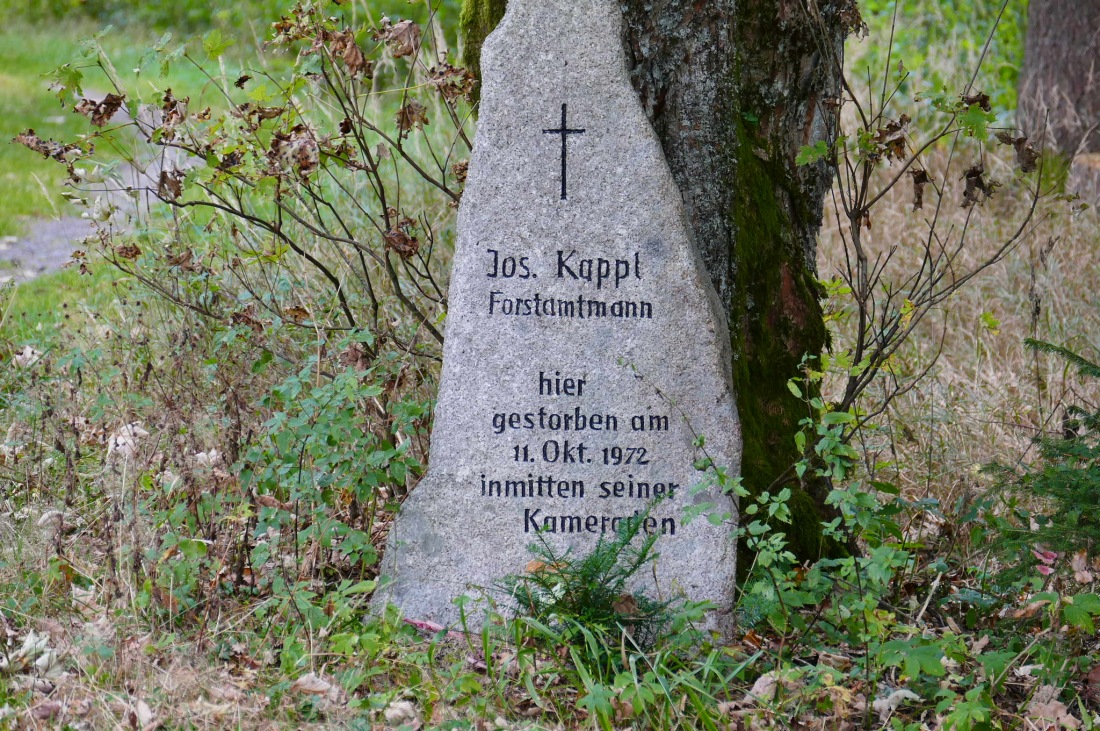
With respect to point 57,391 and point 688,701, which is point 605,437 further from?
point 57,391

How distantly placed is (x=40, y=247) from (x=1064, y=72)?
22.6ft

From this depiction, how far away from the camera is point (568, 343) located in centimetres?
347

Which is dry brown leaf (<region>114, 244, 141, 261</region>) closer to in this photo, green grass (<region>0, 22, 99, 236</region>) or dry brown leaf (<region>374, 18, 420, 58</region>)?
green grass (<region>0, 22, 99, 236</region>)

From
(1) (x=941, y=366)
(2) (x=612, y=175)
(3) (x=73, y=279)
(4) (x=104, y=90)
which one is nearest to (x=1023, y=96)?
(1) (x=941, y=366)

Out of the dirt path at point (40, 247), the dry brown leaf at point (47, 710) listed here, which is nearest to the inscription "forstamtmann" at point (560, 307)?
the dry brown leaf at point (47, 710)

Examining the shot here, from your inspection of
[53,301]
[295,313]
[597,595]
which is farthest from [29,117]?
[597,595]

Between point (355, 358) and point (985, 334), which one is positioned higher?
point (985, 334)

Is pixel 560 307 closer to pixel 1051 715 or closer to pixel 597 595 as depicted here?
pixel 597 595

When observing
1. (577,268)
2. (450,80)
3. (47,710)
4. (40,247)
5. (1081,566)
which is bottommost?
(47,710)

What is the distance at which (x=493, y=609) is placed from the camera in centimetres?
342

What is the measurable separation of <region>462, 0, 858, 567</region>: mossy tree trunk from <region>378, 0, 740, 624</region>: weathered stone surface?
33 centimetres

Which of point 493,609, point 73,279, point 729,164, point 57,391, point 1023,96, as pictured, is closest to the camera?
point 493,609

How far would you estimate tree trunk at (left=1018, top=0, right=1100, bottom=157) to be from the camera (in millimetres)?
7688

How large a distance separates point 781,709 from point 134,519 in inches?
75.9
